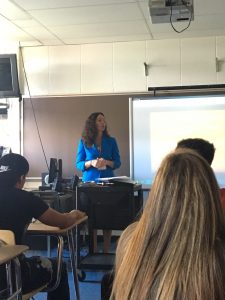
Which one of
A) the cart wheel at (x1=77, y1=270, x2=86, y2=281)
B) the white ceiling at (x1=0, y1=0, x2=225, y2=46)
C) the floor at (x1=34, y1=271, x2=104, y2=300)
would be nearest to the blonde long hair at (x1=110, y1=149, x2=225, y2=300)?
the floor at (x1=34, y1=271, x2=104, y2=300)

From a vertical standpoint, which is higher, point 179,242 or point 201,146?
point 201,146

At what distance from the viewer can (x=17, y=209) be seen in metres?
2.24

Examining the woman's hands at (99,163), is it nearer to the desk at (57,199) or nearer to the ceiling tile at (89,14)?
the desk at (57,199)

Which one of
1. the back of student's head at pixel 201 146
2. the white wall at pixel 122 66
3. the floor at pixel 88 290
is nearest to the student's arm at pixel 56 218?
the back of student's head at pixel 201 146

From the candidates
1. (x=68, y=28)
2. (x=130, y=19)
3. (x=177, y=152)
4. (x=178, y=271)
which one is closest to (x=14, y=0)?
(x=68, y=28)

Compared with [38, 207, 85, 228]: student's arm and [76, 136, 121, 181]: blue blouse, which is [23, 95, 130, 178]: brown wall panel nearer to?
[76, 136, 121, 181]: blue blouse

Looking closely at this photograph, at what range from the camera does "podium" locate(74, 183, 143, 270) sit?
371 centimetres

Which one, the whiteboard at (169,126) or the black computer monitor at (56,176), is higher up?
the whiteboard at (169,126)

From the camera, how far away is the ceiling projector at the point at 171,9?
3.70 meters

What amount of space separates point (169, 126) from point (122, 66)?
101 centimetres

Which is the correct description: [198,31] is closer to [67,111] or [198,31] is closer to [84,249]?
[67,111]

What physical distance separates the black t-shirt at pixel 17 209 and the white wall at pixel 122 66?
3438mm

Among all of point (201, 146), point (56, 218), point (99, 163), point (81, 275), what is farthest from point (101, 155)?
point (201, 146)

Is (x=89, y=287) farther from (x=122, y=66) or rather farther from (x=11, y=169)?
(x=122, y=66)
